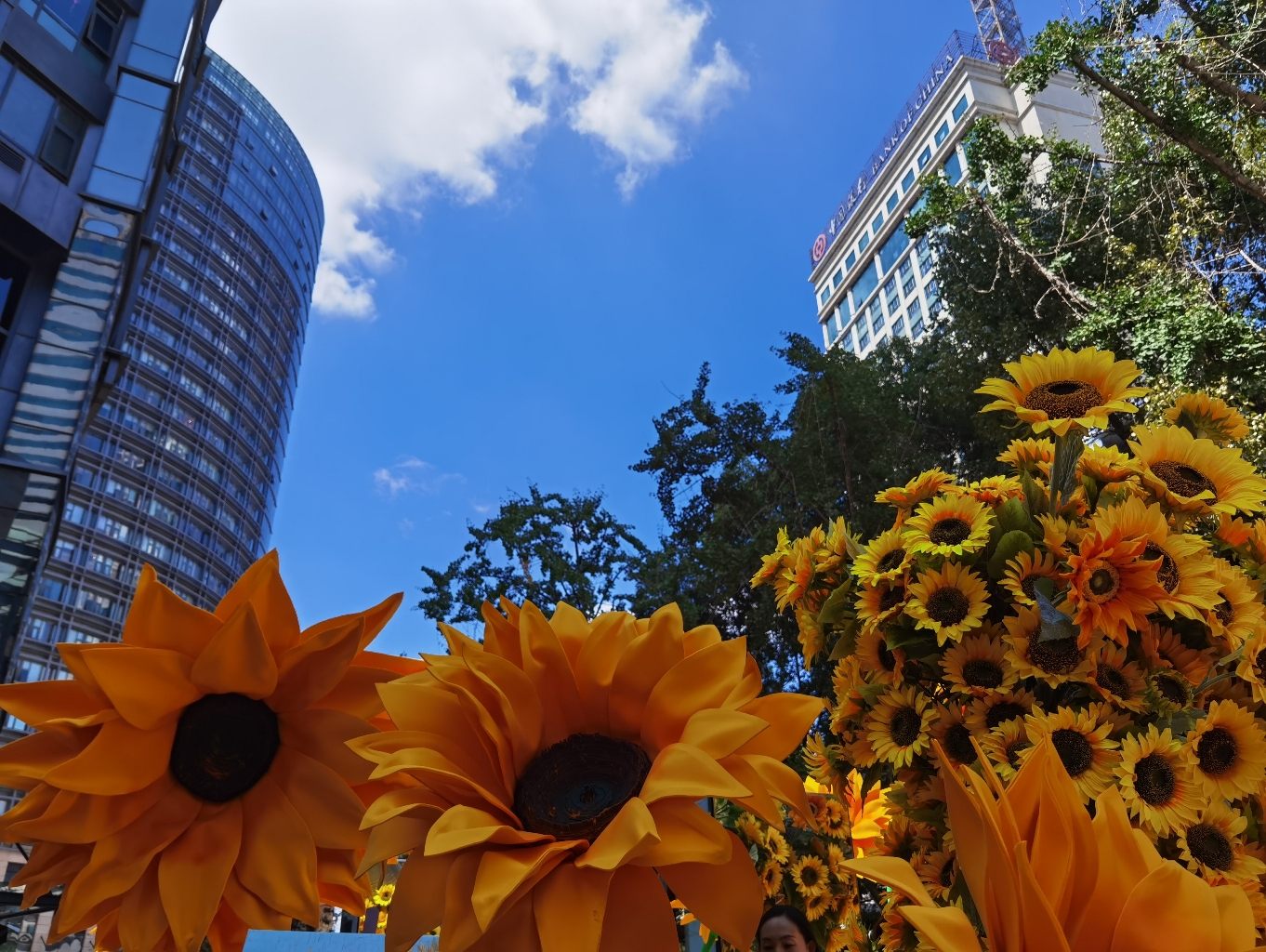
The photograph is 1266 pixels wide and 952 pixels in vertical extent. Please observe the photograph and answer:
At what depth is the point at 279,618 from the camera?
0.69 meters

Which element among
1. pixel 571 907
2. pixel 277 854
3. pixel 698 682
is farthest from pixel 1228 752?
pixel 277 854

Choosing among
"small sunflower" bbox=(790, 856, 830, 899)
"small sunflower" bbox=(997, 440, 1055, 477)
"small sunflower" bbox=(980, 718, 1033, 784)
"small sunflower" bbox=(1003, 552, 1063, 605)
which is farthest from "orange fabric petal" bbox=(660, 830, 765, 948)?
"small sunflower" bbox=(790, 856, 830, 899)

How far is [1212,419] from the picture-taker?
1358 millimetres

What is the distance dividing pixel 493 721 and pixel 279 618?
0.71 feet

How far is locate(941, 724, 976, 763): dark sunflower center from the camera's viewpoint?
A: 1131mm

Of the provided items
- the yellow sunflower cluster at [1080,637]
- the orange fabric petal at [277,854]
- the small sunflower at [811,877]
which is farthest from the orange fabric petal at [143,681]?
the small sunflower at [811,877]

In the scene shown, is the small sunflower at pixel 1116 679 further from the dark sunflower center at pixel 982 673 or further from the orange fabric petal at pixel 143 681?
the orange fabric petal at pixel 143 681

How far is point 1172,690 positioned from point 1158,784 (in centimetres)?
19

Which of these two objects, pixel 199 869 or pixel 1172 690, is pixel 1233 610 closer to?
pixel 1172 690

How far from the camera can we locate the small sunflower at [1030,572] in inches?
43.8

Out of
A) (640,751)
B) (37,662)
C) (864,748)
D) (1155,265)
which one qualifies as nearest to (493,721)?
(640,751)

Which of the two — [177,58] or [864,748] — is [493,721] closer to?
[864,748]

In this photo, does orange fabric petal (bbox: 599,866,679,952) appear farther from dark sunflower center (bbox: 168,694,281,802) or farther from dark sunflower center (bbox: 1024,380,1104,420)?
dark sunflower center (bbox: 1024,380,1104,420)

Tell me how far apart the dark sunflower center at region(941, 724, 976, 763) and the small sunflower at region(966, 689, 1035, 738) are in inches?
1.1
